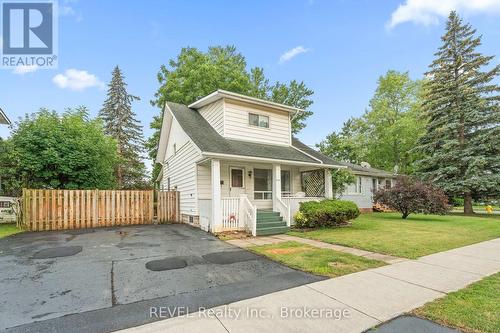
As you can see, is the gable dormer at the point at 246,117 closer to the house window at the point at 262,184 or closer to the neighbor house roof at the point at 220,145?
the neighbor house roof at the point at 220,145

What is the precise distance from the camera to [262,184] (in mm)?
12734

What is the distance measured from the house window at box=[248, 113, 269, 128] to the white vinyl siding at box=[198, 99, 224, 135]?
1489mm

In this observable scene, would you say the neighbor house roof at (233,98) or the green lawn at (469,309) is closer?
the green lawn at (469,309)

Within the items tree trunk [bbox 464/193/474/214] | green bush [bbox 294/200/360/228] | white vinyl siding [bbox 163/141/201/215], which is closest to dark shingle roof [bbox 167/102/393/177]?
white vinyl siding [bbox 163/141/201/215]

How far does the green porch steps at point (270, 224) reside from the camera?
963 cm

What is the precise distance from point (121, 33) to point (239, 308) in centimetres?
1632

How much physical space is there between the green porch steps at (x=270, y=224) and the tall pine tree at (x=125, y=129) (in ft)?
80.1

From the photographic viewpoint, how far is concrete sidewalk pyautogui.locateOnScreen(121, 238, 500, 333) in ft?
9.46

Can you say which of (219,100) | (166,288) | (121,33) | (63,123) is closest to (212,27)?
(121,33)

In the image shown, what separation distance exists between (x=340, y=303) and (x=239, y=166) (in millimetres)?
8949

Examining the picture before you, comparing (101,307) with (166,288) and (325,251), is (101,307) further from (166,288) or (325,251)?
(325,251)

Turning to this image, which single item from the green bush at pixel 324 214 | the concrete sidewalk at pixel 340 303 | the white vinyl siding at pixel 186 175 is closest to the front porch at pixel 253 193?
the white vinyl siding at pixel 186 175

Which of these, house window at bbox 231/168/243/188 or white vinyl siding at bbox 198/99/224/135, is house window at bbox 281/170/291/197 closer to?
house window at bbox 231/168/243/188

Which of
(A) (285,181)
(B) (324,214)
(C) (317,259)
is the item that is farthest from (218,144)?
(C) (317,259)
